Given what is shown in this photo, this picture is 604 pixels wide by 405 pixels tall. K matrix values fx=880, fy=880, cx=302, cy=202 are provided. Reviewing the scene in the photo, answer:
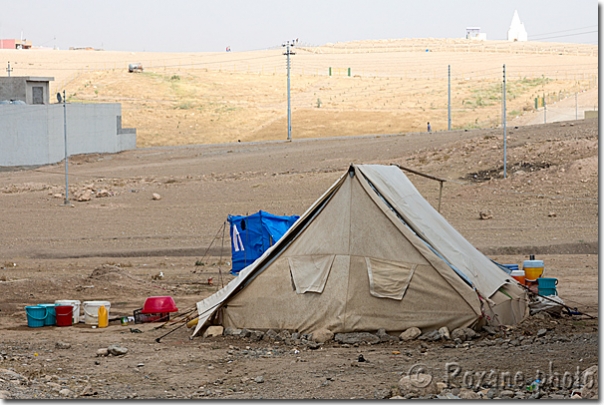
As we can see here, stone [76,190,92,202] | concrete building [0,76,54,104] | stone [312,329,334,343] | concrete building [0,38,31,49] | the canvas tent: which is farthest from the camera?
concrete building [0,38,31,49]

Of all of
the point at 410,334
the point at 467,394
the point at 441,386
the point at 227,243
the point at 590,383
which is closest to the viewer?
the point at 590,383

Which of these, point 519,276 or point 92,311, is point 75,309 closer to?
point 92,311

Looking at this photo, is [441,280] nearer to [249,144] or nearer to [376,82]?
[249,144]

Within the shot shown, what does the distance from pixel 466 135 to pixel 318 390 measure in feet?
109

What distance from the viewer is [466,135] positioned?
130 feet

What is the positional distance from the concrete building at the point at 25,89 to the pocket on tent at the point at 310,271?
3719cm

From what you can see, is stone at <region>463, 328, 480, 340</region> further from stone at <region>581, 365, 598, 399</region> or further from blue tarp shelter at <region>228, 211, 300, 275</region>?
blue tarp shelter at <region>228, 211, 300, 275</region>

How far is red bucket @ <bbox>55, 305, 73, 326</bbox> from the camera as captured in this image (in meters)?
12.3

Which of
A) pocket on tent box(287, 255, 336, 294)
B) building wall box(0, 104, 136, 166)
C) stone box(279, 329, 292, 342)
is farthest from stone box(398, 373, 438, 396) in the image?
building wall box(0, 104, 136, 166)

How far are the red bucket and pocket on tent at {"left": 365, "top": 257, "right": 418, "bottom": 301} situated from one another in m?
4.50

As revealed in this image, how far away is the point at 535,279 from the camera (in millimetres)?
12977

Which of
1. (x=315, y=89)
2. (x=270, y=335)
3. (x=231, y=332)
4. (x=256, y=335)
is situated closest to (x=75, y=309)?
(x=231, y=332)

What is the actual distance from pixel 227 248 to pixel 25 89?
26958mm

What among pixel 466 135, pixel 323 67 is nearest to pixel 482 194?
pixel 466 135
